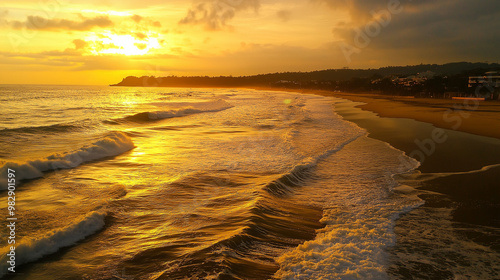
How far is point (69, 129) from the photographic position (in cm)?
2066

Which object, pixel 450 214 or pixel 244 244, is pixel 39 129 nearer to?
pixel 244 244

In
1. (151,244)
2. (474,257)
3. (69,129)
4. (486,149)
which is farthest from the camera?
(69,129)

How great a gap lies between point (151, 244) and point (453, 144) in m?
14.4

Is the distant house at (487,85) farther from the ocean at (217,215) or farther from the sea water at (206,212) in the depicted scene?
the ocean at (217,215)

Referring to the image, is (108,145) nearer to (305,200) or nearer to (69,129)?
(69,129)

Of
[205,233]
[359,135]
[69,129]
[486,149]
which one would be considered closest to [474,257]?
[205,233]

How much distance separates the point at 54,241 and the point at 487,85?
72.4 m

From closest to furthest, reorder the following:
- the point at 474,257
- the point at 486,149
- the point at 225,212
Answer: the point at 474,257
the point at 225,212
the point at 486,149

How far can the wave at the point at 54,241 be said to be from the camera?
511 cm

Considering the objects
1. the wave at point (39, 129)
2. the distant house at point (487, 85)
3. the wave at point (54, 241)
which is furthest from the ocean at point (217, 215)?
the distant house at point (487, 85)

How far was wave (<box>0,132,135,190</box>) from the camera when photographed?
10016 mm

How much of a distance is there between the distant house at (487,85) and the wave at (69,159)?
60094 millimetres

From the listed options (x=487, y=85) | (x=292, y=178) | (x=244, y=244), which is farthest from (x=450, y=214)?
(x=487, y=85)

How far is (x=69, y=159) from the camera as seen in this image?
11875mm
